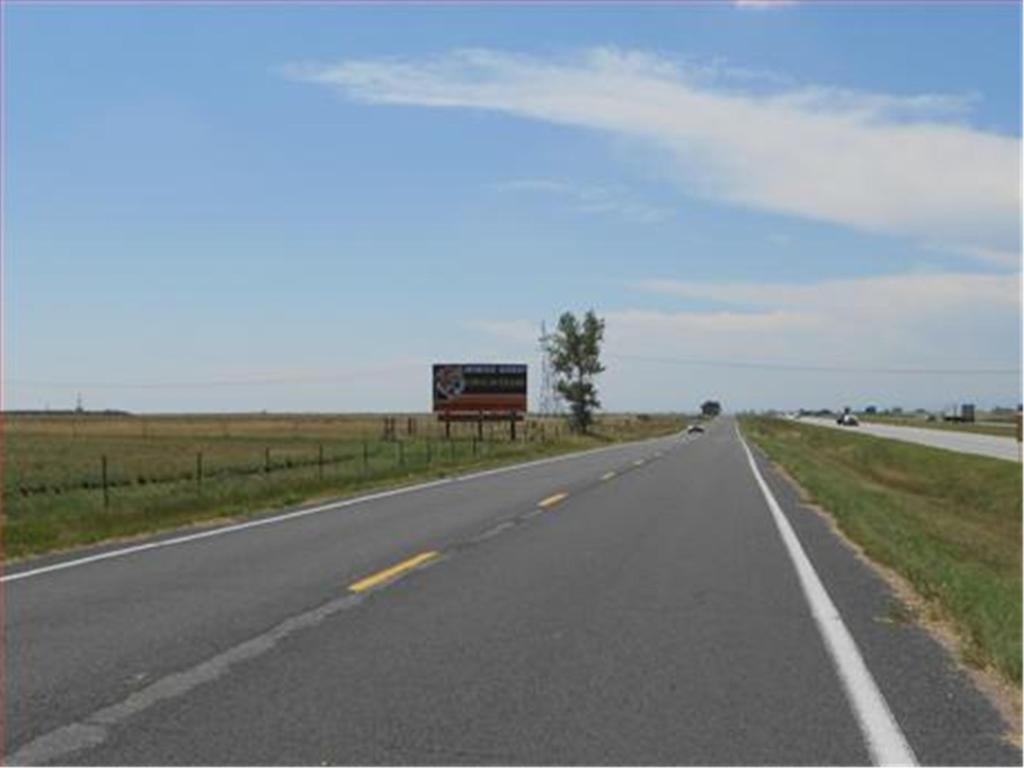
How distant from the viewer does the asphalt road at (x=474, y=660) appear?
242 inches

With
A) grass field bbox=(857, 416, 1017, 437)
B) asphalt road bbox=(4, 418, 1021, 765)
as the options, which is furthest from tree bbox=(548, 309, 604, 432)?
asphalt road bbox=(4, 418, 1021, 765)

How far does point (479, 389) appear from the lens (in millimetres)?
74875

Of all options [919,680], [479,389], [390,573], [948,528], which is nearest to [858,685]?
[919,680]

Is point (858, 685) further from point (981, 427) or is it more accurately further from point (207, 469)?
point (981, 427)

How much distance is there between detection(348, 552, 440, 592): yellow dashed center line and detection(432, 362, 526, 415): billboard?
59.7m

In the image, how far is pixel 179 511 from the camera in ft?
67.5

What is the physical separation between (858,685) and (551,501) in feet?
53.1

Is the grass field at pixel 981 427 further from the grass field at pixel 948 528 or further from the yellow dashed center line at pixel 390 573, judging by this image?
the yellow dashed center line at pixel 390 573

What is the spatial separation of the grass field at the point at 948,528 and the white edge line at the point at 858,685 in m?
0.85

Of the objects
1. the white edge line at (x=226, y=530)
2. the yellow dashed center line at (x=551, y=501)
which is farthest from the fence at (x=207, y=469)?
the yellow dashed center line at (x=551, y=501)

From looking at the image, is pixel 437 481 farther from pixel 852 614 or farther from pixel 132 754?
pixel 132 754

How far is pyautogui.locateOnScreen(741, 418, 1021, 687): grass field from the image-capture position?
33.6 feet

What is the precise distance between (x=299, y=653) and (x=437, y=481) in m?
22.9

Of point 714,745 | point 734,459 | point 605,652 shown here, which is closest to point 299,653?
point 605,652
